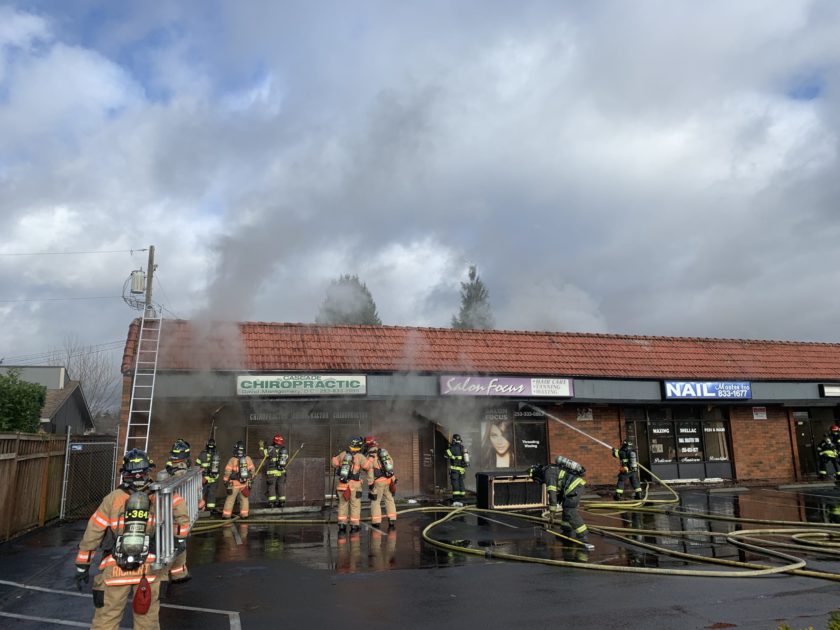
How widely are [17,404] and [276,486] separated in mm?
5275

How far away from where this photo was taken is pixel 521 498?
1315 centimetres

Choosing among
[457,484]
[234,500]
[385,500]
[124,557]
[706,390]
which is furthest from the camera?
[706,390]

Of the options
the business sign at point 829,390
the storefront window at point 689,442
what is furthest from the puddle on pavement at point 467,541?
the business sign at point 829,390

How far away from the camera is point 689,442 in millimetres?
18984

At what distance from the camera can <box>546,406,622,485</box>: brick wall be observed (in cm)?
1747

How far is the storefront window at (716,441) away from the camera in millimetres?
19156

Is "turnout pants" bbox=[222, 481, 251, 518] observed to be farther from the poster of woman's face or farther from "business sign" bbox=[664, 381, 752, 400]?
"business sign" bbox=[664, 381, 752, 400]

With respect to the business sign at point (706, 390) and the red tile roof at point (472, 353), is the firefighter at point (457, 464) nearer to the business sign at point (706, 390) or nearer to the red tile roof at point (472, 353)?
the red tile roof at point (472, 353)

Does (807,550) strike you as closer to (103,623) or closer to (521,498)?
(521,498)

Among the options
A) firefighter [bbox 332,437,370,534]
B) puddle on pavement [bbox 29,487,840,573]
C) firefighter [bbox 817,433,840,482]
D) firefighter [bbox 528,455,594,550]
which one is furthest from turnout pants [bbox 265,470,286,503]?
firefighter [bbox 817,433,840,482]

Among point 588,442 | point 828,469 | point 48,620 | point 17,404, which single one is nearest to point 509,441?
point 588,442

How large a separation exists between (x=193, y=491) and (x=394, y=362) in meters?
8.43

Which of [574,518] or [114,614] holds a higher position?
[574,518]

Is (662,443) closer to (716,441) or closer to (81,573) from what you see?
(716,441)
